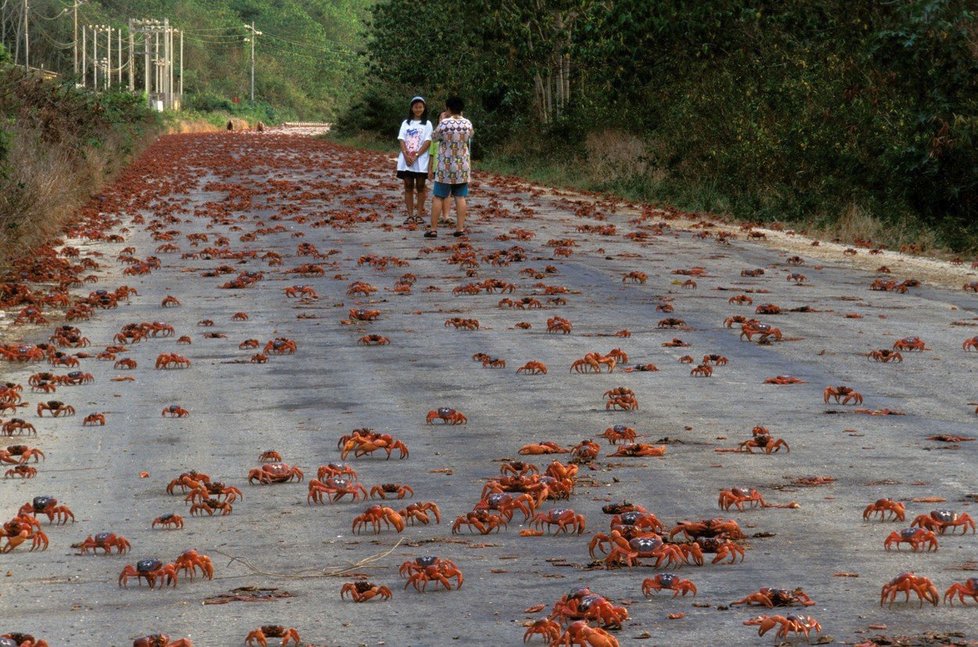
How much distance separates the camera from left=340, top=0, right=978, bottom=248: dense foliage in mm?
23562

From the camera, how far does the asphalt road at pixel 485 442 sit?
5.98 m

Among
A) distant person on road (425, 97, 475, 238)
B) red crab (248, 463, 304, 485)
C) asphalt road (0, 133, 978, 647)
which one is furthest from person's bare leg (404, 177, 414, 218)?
red crab (248, 463, 304, 485)

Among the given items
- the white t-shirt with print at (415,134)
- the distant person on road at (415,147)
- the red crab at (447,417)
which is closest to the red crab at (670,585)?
the red crab at (447,417)

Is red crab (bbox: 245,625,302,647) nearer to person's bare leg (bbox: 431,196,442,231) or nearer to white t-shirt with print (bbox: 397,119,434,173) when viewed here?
person's bare leg (bbox: 431,196,442,231)

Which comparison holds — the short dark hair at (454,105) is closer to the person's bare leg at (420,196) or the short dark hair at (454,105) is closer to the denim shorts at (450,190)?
the denim shorts at (450,190)

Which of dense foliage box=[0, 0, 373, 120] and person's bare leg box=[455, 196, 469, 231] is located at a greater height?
dense foliage box=[0, 0, 373, 120]

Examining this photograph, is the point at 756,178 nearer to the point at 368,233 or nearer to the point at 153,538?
the point at 368,233

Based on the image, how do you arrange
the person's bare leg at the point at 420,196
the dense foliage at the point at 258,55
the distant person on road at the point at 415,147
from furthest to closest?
the dense foliage at the point at 258,55 → the person's bare leg at the point at 420,196 → the distant person on road at the point at 415,147

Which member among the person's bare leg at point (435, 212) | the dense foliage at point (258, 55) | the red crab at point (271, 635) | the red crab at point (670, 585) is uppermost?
the dense foliage at point (258, 55)

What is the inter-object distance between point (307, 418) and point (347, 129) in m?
71.1

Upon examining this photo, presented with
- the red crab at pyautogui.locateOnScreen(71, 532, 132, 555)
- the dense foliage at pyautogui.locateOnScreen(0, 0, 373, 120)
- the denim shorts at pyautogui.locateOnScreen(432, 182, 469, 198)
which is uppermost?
the dense foliage at pyautogui.locateOnScreen(0, 0, 373, 120)

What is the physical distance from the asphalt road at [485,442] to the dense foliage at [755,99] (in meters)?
5.91

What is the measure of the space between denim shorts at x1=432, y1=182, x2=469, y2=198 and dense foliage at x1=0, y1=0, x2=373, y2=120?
378 ft

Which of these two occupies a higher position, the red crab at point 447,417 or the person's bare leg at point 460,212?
the person's bare leg at point 460,212
